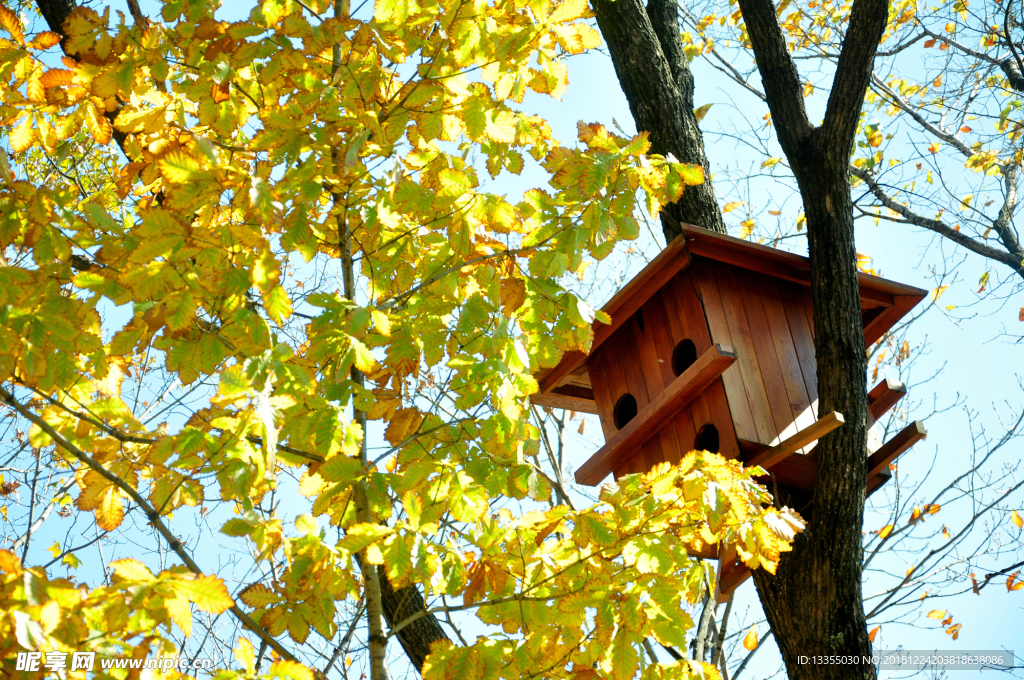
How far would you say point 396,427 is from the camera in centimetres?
215

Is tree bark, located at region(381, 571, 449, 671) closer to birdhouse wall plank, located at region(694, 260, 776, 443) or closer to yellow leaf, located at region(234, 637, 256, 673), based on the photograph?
yellow leaf, located at region(234, 637, 256, 673)

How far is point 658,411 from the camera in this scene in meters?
3.39

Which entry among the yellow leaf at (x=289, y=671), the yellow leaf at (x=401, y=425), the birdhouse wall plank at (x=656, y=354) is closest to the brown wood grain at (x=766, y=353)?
the birdhouse wall plank at (x=656, y=354)

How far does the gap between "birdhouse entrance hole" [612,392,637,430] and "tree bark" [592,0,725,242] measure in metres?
0.76

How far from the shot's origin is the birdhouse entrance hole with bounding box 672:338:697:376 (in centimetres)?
355

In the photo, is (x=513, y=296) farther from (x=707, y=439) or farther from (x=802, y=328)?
(x=802, y=328)

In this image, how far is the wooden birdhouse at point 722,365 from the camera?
10.6 feet

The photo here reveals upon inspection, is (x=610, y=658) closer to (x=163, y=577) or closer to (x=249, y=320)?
(x=163, y=577)

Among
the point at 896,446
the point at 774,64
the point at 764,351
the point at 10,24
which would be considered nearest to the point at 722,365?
the point at 764,351

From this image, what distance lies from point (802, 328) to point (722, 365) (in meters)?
0.84

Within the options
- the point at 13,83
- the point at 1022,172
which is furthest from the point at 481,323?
the point at 1022,172

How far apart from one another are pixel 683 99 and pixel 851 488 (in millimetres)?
1944

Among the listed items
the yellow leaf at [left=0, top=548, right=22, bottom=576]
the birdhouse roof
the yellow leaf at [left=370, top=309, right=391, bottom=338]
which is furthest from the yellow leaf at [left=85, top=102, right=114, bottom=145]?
the birdhouse roof

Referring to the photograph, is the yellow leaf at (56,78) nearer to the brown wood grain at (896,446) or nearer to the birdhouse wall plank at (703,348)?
the birdhouse wall plank at (703,348)
